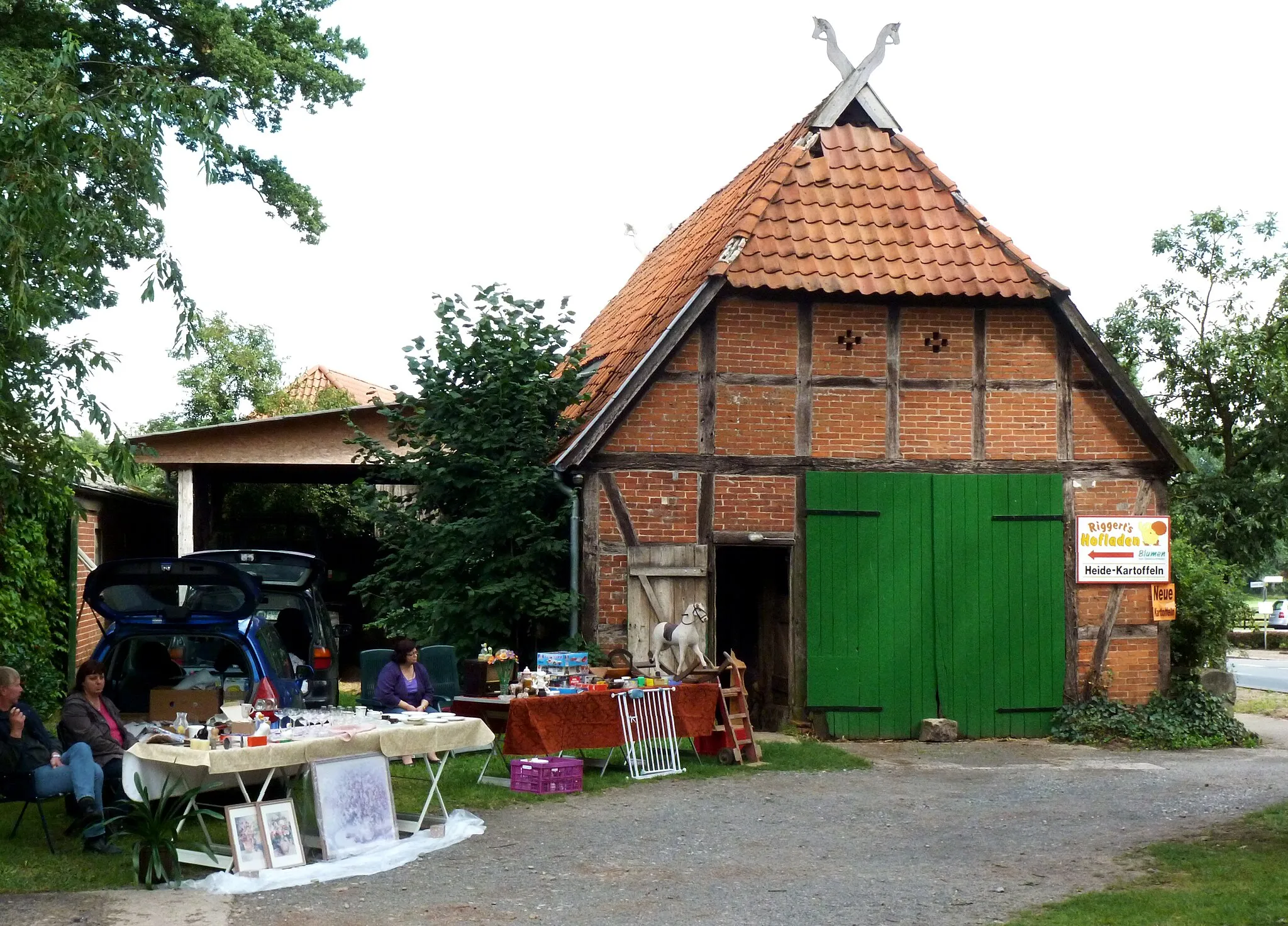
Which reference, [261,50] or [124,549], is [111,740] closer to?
[261,50]

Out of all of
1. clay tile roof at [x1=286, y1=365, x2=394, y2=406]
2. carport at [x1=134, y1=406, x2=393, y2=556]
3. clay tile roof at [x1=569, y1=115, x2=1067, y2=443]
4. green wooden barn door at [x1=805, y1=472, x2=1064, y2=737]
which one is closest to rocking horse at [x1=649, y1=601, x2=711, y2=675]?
green wooden barn door at [x1=805, y1=472, x2=1064, y2=737]

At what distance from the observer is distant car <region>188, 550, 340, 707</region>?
41.1 ft

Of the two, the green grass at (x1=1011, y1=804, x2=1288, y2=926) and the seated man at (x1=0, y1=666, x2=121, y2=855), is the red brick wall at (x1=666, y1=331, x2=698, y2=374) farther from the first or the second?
the seated man at (x1=0, y1=666, x2=121, y2=855)

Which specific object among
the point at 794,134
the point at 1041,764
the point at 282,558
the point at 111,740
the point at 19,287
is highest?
the point at 794,134

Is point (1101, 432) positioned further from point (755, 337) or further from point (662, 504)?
point (662, 504)

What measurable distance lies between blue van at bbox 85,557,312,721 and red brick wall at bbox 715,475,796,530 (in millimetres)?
4833

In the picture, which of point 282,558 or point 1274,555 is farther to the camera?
point 1274,555

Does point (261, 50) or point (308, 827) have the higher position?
point (261, 50)

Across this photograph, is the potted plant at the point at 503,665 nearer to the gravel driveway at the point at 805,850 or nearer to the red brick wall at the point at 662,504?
the gravel driveway at the point at 805,850

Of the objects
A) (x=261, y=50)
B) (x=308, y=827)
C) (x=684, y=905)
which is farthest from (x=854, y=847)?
(x=261, y=50)

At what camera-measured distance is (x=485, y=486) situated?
46.6 ft

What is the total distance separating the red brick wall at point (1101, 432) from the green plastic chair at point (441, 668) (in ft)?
21.5

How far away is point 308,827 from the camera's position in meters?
8.64

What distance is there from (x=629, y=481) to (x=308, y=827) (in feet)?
19.1
